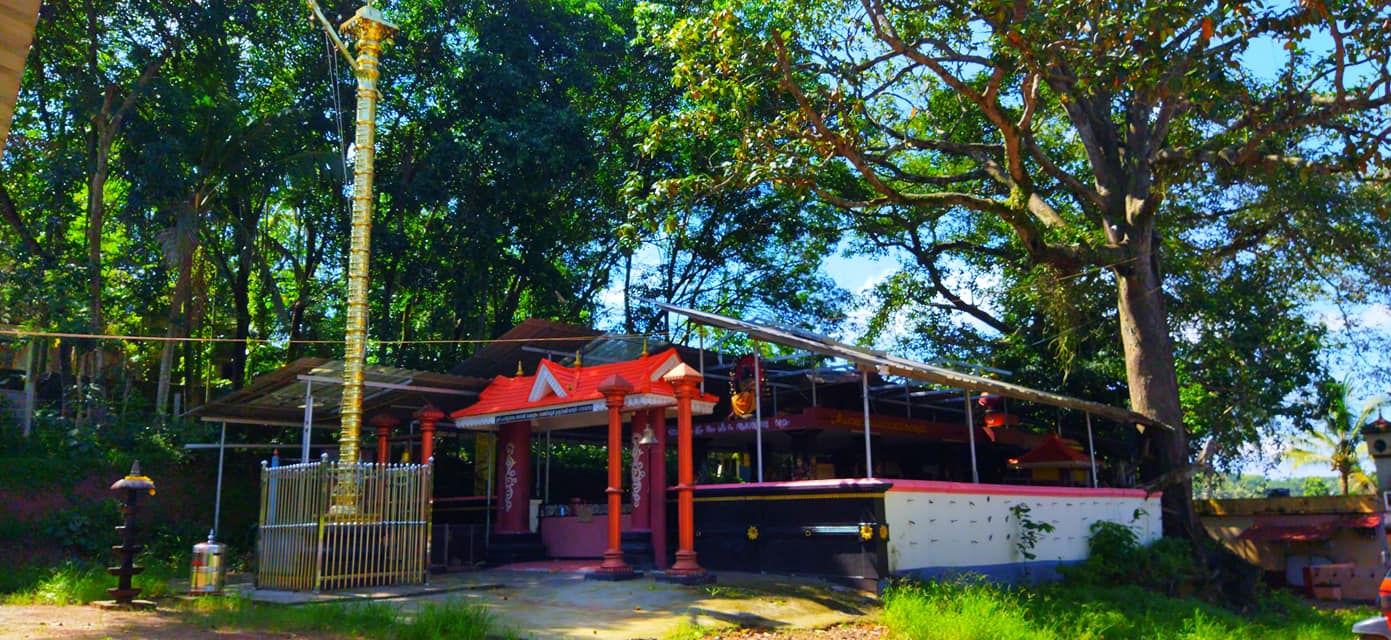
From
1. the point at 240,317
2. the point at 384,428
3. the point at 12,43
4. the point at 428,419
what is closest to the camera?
the point at 12,43

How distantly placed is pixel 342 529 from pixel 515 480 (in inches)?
201

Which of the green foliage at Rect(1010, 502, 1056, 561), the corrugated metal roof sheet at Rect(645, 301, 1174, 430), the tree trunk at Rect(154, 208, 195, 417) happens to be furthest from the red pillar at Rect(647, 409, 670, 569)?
the tree trunk at Rect(154, 208, 195, 417)

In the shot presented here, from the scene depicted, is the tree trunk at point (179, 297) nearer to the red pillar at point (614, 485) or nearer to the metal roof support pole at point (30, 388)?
the metal roof support pole at point (30, 388)

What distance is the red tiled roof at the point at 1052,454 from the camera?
2109 centimetres

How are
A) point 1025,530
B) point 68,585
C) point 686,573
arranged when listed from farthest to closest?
point 1025,530 → point 686,573 → point 68,585

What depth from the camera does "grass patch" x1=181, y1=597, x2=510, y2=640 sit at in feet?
32.1

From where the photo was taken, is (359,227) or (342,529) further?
(359,227)

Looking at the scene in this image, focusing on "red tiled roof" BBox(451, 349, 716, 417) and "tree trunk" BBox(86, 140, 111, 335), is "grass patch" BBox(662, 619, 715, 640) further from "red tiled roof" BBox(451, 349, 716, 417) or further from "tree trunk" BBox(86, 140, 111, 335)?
"tree trunk" BBox(86, 140, 111, 335)

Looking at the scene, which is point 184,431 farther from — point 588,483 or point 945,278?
point 945,278

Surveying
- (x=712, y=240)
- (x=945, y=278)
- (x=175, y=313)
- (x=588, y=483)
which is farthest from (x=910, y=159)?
(x=175, y=313)

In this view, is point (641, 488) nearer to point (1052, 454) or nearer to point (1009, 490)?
point (1009, 490)

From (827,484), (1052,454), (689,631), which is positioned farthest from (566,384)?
(1052,454)

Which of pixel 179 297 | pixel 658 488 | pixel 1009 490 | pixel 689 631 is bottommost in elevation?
pixel 689 631

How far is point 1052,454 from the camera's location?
70.0 ft
